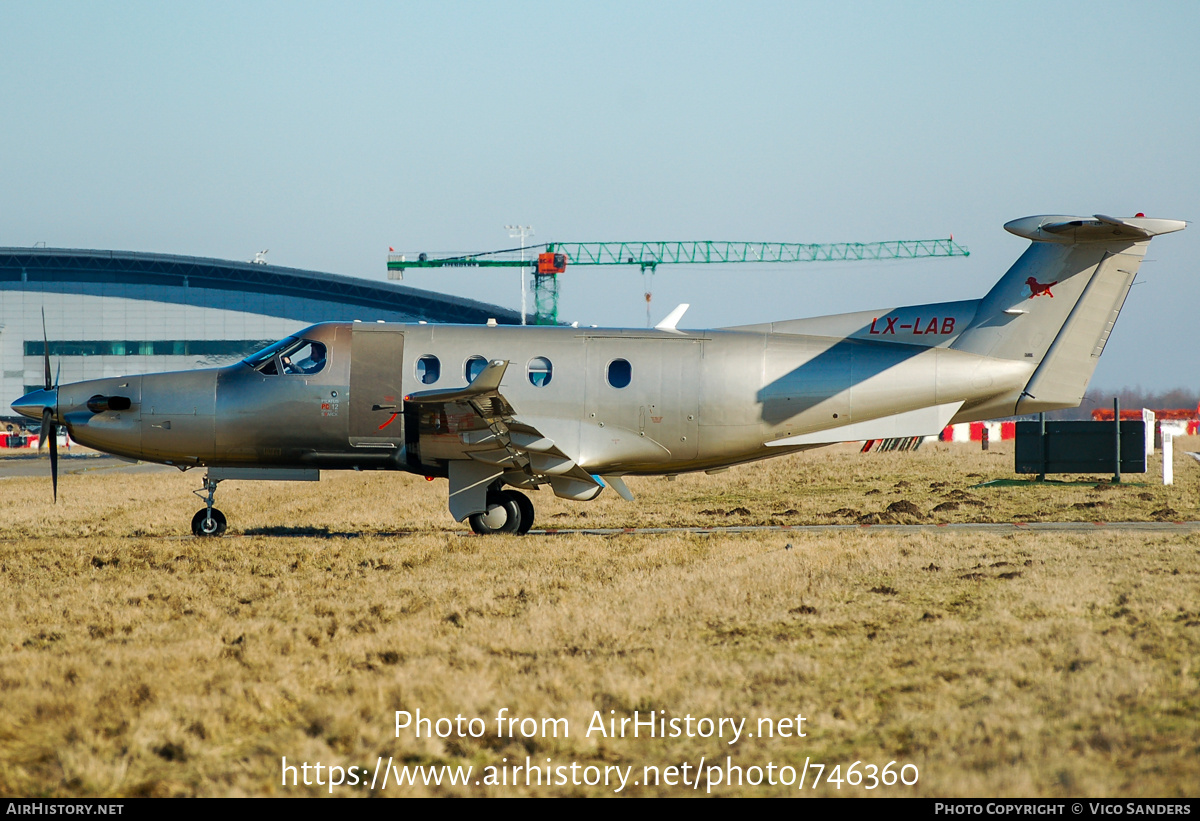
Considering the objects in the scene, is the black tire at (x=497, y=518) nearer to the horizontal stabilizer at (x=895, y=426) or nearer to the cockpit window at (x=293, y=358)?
the cockpit window at (x=293, y=358)

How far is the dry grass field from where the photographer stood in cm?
639

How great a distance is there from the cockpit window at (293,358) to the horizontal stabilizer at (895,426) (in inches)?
372

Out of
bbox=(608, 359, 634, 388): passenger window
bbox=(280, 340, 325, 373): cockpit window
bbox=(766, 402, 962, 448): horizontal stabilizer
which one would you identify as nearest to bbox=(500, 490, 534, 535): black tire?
bbox=(608, 359, 634, 388): passenger window

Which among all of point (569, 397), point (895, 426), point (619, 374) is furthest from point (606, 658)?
point (895, 426)

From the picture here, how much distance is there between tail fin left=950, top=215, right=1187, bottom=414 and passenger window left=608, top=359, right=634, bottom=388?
20.8 ft

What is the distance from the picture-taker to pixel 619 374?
18688mm

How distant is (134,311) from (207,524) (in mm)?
97549

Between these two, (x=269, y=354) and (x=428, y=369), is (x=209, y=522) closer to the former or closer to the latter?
(x=269, y=354)

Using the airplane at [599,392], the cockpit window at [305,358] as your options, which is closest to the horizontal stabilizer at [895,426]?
the airplane at [599,392]

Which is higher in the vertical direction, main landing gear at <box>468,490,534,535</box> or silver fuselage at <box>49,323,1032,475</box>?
silver fuselage at <box>49,323,1032,475</box>

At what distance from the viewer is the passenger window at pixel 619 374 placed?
1867 cm

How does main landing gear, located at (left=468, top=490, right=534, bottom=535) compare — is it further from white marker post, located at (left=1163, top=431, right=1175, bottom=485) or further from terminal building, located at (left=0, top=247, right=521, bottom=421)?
terminal building, located at (left=0, top=247, right=521, bottom=421)

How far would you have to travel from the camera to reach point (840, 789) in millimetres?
6004
